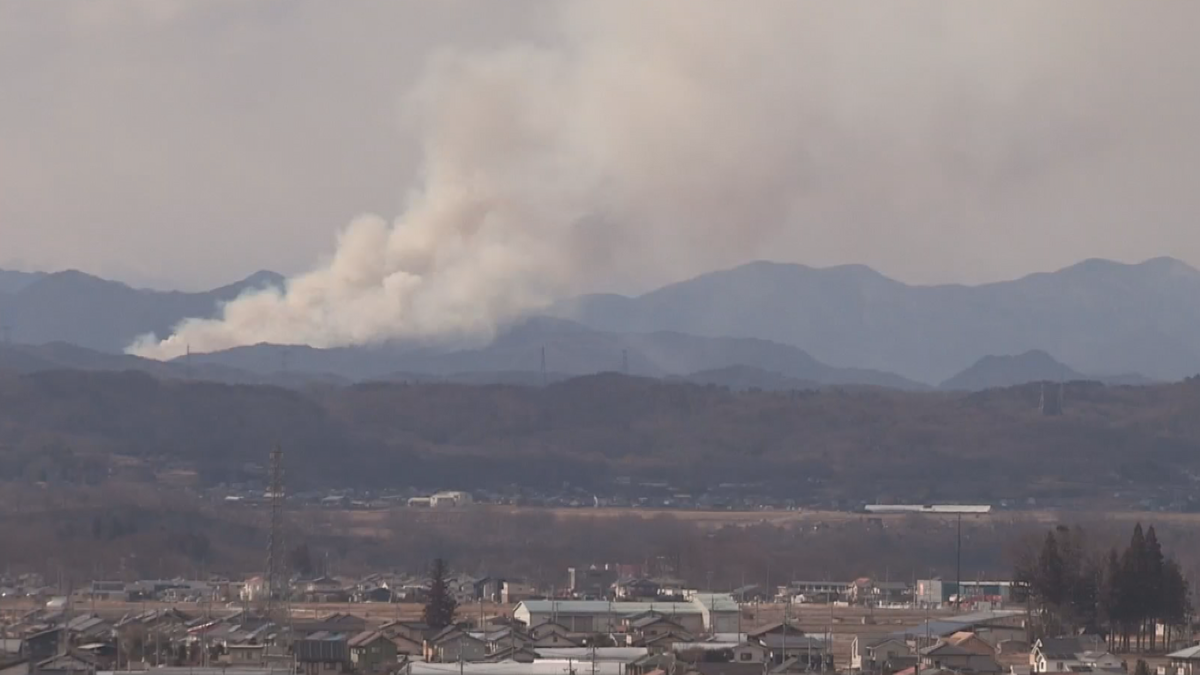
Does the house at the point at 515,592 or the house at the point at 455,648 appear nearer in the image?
the house at the point at 455,648

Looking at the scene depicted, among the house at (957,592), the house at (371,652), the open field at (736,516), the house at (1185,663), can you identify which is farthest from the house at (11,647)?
the open field at (736,516)

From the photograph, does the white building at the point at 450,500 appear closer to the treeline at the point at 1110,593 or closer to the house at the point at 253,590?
the house at the point at 253,590

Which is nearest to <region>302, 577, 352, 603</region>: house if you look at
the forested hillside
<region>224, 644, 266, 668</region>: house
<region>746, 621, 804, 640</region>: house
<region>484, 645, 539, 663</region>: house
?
<region>746, 621, 804, 640</region>: house

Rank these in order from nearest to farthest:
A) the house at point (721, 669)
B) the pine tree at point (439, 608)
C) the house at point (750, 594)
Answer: the house at point (721, 669) → the pine tree at point (439, 608) → the house at point (750, 594)

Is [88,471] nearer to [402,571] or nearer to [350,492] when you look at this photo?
[350,492]

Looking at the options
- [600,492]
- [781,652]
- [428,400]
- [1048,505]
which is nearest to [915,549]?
[1048,505]

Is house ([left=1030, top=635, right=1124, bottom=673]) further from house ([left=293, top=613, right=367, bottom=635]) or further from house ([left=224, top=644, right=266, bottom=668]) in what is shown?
house ([left=224, top=644, right=266, bottom=668])

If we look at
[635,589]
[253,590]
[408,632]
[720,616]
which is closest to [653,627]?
[720,616]
